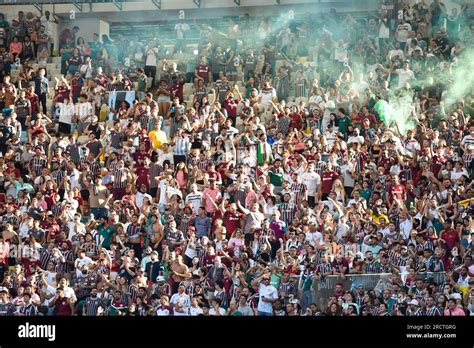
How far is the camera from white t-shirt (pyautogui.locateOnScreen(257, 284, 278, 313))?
21.0m

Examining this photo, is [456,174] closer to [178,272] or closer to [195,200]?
[195,200]

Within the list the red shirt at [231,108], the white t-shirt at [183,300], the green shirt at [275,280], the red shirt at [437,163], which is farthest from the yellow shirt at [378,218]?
the red shirt at [231,108]

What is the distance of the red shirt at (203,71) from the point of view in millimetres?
30703

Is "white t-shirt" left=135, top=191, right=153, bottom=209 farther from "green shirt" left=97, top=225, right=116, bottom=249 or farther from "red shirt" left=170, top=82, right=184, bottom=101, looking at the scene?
"red shirt" left=170, top=82, right=184, bottom=101

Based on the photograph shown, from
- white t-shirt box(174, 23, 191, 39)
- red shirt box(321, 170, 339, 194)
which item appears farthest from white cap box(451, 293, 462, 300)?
white t-shirt box(174, 23, 191, 39)

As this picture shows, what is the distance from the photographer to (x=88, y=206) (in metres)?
25.3

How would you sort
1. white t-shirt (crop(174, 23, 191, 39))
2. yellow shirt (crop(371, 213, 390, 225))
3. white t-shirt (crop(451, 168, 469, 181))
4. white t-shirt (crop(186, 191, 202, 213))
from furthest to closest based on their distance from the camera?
white t-shirt (crop(174, 23, 191, 39))
white t-shirt (crop(186, 191, 202, 213))
white t-shirt (crop(451, 168, 469, 181))
yellow shirt (crop(371, 213, 390, 225))

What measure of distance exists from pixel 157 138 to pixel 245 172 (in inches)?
106

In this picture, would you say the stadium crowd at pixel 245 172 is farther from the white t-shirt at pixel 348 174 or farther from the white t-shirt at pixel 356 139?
the white t-shirt at pixel 356 139

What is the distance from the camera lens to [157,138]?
2705cm

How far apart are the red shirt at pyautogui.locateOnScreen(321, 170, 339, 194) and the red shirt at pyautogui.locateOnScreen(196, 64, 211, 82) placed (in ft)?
22.4

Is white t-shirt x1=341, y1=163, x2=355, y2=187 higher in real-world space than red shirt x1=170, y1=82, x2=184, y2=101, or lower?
lower

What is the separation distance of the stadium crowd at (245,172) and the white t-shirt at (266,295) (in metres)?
0.03

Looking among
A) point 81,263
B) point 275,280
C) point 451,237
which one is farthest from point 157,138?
point 451,237
